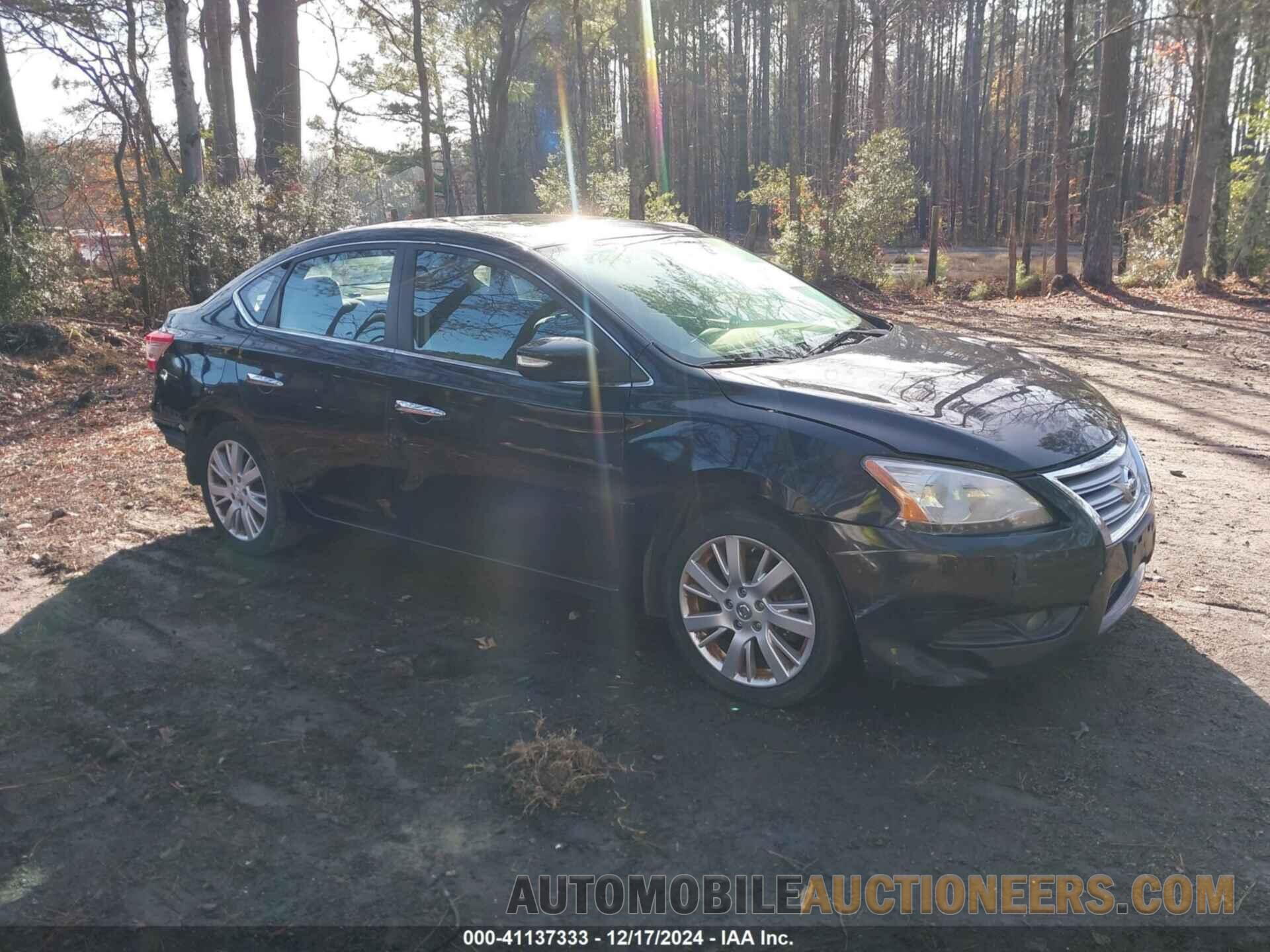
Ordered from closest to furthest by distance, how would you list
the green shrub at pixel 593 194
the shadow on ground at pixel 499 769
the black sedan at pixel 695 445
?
the shadow on ground at pixel 499 769, the black sedan at pixel 695 445, the green shrub at pixel 593 194

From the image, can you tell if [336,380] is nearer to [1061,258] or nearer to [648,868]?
[648,868]

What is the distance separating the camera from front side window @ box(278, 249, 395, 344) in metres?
4.71

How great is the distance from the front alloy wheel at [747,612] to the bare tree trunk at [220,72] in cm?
1905

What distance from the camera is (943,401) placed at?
3.63m

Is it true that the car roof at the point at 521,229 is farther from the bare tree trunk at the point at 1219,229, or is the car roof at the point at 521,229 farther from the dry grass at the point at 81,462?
the bare tree trunk at the point at 1219,229

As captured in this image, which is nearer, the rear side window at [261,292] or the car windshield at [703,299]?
the car windshield at [703,299]

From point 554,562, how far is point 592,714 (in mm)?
709

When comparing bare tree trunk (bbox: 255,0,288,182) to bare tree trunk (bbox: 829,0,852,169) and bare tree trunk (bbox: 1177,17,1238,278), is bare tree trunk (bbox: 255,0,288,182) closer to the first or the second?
bare tree trunk (bbox: 829,0,852,169)

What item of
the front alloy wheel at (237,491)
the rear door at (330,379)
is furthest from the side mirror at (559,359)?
the front alloy wheel at (237,491)

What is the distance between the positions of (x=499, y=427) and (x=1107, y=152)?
63.9 feet

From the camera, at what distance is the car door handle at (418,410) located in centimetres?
433

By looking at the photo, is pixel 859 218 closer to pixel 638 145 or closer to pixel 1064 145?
pixel 1064 145

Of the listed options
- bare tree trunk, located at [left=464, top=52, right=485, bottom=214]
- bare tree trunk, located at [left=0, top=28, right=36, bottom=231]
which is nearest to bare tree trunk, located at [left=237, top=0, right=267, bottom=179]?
bare tree trunk, located at [left=0, top=28, right=36, bottom=231]

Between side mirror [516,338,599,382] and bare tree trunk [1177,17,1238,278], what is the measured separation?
59.4ft
